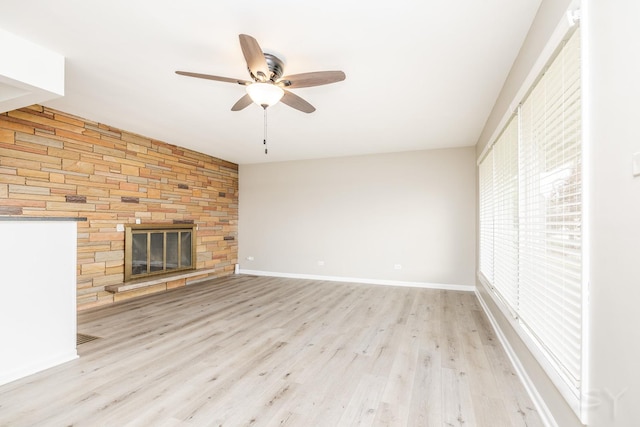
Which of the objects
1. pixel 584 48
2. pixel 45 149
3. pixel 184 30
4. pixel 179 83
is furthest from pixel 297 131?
pixel 584 48

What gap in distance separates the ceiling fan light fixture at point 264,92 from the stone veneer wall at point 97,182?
7.30 feet

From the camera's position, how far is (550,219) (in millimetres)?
1805

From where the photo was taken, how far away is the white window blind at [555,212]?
1.44 m

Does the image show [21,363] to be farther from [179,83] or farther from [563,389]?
[563,389]

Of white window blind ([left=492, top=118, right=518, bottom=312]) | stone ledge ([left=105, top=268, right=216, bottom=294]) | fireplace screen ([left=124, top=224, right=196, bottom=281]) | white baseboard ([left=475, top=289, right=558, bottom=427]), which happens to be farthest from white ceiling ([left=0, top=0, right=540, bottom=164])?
white baseboard ([left=475, top=289, right=558, bottom=427])

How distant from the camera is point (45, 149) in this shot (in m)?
3.71

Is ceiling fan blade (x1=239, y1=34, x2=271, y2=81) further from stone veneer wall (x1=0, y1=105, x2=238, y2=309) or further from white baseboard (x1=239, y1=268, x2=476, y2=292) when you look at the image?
white baseboard (x1=239, y1=268, x2=476, y2=292)

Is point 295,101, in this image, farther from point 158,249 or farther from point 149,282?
point 158,249

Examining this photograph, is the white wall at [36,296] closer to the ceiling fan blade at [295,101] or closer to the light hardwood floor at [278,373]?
the light hardwood floor at [278,373]

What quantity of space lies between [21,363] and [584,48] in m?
4.01

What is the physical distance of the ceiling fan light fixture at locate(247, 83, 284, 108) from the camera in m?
2.47

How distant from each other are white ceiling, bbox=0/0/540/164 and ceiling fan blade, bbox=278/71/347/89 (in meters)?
0.24

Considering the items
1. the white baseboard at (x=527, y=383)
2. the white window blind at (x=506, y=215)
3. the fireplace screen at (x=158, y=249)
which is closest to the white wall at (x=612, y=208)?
the white baseboard at (x=527, y=383)

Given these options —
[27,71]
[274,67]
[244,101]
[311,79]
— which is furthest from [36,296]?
[311,79]
